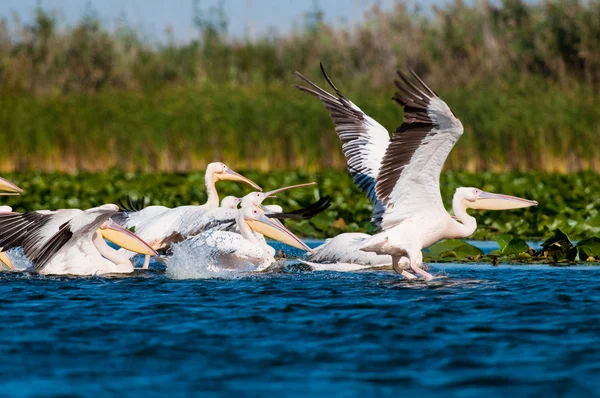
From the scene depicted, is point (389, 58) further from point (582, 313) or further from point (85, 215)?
point (582, 313)

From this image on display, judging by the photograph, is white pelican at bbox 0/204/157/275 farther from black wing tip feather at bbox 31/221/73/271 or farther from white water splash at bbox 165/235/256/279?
white water splash at bbox 165/235/256/279

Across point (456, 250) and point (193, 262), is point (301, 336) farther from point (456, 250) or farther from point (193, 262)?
point (456, 250)

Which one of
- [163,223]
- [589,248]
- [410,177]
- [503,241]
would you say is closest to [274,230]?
[163,223]

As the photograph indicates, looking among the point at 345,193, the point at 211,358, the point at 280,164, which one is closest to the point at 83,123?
the point at 280,164

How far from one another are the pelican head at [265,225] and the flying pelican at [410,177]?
28cm

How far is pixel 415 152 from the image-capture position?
22.5 ft

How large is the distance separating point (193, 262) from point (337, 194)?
15.7 feet

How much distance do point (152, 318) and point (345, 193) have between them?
6.84 m

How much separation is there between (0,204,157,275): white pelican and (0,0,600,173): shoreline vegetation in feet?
25.8

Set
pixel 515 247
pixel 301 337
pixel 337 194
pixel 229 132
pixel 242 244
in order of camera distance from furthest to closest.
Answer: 1. pixel 229 132
2. pixel 337 194
3. pixel 515 247
4. pixel 242 244
5. pixel 301 337

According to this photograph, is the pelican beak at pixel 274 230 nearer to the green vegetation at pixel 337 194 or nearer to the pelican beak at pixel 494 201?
the pelican beak at pixel 494 201

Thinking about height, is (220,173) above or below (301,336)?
above

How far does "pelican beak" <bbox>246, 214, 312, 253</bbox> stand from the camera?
26.4ft

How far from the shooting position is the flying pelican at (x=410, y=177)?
662 centimetres
